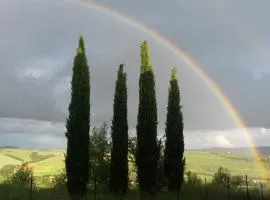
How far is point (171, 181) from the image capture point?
35.5 meters

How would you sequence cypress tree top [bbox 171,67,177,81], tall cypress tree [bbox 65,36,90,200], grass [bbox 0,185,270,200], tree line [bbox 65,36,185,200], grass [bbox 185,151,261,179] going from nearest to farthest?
grass [bbox 0,185,270,200]
tall cypress tree [bbox 65,36,90,200]
tree line [bbox 65,36,185,200]
cypress tree top [bbox 171,67,177,81]
grass [bbox 185,151,261,179]

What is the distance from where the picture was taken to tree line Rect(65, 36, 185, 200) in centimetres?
2988

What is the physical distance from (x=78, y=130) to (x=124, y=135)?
4464 millimetres

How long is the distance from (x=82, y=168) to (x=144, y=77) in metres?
10.6

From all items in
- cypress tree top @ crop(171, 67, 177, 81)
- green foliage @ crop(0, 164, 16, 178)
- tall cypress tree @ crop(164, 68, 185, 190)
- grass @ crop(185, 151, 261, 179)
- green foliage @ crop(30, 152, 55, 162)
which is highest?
cypress tree top @ crop(171, 67, 177, 81)

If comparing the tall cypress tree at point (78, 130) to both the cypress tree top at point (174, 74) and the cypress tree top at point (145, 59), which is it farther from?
the cypress tree top at point (174, 74)

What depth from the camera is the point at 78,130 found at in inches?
1197

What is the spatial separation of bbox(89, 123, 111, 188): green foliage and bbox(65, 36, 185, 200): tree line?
4.23m

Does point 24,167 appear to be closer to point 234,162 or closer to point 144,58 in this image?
point 144,58

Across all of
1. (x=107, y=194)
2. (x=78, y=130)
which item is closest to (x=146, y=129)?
(x=78, y=130)

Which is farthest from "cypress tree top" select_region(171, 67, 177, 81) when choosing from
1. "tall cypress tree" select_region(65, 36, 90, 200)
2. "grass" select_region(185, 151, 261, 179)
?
"grass" select_region(185, 151, 261, 179)

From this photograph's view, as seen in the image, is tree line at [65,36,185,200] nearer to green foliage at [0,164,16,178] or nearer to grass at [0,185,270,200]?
grass at [0,185,270,200]

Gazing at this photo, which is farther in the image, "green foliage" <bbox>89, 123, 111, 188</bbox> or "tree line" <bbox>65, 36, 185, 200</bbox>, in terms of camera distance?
"green foliage" <bbox>89, 123, 111, 188</bbox>

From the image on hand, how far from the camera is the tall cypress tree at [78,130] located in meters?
29.4
